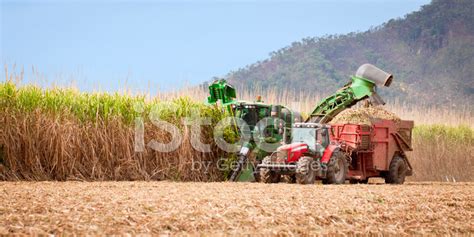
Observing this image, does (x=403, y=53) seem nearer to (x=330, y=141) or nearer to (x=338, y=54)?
(x=338, y=54)

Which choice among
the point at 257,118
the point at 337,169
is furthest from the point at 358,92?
the point at 337,169

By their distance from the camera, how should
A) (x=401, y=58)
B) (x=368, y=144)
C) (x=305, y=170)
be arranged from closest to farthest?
(x=305, y=170), (x=368, y=144), (x=401, y=58)

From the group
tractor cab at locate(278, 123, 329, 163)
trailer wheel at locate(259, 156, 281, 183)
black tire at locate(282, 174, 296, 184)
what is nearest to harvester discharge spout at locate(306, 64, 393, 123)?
tractor cab at locate(278, 123, 329, 163)

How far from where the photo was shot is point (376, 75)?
54.5 feet

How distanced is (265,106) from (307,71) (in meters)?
48.3

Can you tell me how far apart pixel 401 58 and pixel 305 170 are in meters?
55.5

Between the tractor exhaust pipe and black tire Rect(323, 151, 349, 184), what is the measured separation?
2902mm

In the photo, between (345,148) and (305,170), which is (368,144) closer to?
(345,148)

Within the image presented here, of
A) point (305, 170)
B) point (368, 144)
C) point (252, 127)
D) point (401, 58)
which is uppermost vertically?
point (401, 58)

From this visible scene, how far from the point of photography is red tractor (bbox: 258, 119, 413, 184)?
1391 centimetres

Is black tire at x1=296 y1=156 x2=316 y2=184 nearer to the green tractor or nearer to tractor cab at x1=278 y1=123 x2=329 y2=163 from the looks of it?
tractor cab at x1=278 y1=123 x2=329 y2=163

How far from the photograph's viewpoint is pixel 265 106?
15477 mm

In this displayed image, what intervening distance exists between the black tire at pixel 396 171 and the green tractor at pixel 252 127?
8.24 ft

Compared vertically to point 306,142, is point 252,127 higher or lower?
higher
